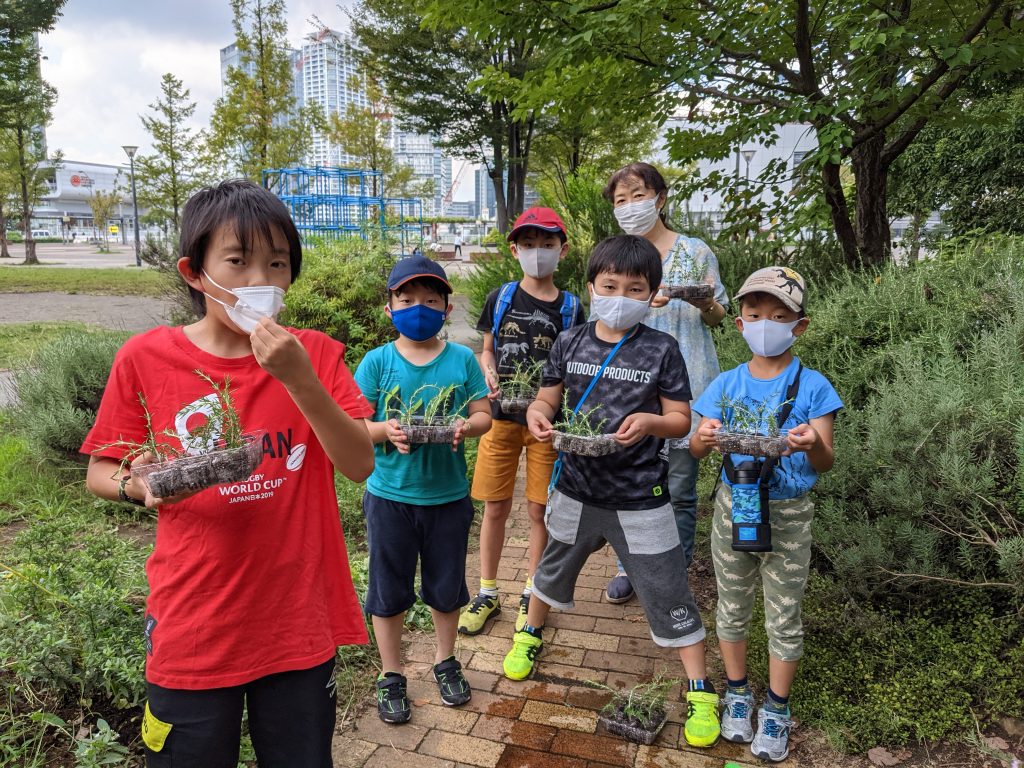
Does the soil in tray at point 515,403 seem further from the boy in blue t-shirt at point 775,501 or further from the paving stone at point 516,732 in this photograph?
the paving stone at point 516,732

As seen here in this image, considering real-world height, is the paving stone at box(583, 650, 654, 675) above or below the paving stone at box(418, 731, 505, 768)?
above

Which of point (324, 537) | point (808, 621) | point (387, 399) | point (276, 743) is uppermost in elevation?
point (387, 399)

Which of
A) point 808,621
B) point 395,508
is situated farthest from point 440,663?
point 808,621

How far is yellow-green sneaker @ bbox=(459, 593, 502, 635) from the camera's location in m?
3.48

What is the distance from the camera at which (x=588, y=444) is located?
2.53m

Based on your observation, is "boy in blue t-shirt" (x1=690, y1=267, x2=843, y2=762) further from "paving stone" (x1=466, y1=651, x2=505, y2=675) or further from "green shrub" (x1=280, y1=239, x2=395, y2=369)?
"green shrub" (x1=280, y1=239, x2=395, y2=369)

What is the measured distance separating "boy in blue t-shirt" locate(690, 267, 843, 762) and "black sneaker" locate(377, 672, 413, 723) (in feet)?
4.28

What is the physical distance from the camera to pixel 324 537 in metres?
1.84

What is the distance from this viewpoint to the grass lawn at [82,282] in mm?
18844

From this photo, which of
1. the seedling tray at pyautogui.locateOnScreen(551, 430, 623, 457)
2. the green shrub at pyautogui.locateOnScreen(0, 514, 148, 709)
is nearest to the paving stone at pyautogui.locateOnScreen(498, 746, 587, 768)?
the seedling tray at pyautogui.locateOnScreen(551, 430, 623, 457)

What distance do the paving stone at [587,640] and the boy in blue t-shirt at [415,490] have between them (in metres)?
0.67

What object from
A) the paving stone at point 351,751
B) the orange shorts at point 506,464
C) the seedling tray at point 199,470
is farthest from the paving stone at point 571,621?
the seedling tray at point 199,470

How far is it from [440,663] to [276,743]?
1.34 meters

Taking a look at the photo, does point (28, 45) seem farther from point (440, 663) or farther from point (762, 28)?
point (440, 663)
